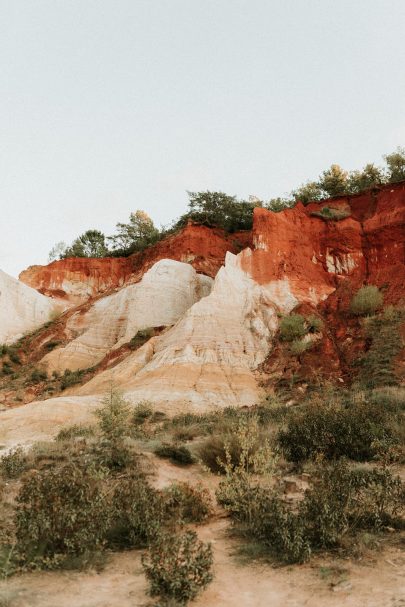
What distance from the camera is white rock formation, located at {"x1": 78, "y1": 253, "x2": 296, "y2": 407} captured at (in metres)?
20.5

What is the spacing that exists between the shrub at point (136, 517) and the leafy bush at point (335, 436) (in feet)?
11.1

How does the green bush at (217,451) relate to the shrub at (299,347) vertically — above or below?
below

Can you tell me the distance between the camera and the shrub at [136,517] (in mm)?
5504

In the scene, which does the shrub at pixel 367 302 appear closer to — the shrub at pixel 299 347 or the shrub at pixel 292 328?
the shrub at pixel 292 328

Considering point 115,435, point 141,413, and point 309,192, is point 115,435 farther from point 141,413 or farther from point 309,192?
point 309,192

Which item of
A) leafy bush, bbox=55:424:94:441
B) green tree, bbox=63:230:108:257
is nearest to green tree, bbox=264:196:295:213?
green tree, bbox=63:230:108:257

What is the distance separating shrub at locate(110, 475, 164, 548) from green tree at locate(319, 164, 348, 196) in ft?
119

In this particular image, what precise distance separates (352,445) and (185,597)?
531 centimetres

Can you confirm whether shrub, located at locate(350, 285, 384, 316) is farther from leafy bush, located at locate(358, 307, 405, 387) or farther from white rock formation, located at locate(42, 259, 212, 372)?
white rock formation, located at locate(42, 259, 212, 372)

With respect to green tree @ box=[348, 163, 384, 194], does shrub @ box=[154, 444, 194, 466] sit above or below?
below

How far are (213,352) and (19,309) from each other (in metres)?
19.1

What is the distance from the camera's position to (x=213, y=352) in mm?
23234

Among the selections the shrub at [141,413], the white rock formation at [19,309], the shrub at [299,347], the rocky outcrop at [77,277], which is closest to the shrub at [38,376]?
the white rock formation at [19,309]

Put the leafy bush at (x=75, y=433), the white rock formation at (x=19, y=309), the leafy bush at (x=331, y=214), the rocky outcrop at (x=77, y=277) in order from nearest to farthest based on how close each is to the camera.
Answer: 1. the leafy bush at (x=75, y=433)
2. the leafy bush at (x=331, y=214)
3. the white rock formation at (x=19, y=309)
4. the rocky outcrop at (x=77, y=277)
